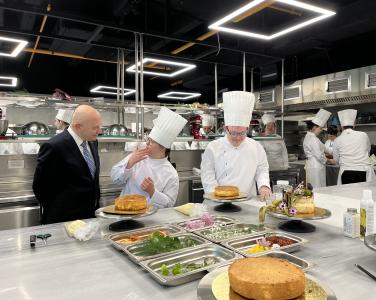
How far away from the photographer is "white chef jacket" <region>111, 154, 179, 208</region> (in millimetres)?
2230

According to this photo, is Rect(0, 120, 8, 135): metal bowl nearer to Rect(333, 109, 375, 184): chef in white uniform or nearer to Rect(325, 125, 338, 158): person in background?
Rect(333, 109, 375, 184): chef in white uniform

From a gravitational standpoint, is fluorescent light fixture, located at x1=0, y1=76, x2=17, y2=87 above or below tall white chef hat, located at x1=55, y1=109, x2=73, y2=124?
above

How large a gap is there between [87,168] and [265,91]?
6.31m

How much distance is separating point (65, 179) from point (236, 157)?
1.42 meters

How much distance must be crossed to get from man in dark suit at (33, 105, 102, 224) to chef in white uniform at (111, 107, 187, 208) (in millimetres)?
234

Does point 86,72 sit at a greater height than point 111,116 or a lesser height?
greater

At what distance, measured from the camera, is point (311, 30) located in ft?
17.7

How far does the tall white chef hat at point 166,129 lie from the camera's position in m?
2.32

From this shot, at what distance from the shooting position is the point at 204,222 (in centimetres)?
167

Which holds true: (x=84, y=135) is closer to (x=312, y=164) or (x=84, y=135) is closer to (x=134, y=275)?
(x=134, y=275)

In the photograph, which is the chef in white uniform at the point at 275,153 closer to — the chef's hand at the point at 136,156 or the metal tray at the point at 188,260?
the chef's hand at the point at 136,156

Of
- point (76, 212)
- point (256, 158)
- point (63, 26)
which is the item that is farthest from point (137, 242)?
point (63, 26)

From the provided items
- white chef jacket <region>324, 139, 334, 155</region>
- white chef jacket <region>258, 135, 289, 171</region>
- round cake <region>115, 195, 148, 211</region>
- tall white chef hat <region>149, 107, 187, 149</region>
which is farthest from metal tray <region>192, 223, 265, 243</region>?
white chef jacket <region>324, 139, 334, 155</region>

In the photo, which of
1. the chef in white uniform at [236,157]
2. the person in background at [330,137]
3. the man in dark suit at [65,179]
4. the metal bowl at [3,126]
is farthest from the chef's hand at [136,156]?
the person in background at [330,137]
